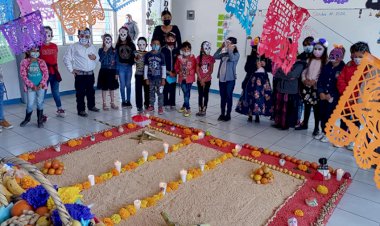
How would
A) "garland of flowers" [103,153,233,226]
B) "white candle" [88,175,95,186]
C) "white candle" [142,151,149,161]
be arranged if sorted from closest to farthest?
"garland of flowers" [103,153,233,226] → "white candle" [88,175,95,186] → "white candle" [142,151,149,161]

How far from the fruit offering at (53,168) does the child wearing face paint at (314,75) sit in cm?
350

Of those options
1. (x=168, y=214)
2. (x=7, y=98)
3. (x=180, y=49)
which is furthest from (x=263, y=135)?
(x=7, y=98)

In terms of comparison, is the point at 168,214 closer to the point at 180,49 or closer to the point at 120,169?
the point at 120,169

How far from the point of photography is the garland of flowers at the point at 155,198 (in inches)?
94.7

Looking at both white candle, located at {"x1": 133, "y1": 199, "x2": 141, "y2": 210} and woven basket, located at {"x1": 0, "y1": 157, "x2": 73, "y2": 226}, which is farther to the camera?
white candle, located at {"x1": 133, "y1": 199, "x2": 141, "y2": 210}

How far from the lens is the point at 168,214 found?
2.53 meters

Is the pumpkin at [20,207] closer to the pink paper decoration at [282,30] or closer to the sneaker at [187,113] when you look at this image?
the pink paper decoration at [282,30]

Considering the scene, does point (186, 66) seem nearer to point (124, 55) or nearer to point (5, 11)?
point (124, 55)

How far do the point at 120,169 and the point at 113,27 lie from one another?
5.15 metres

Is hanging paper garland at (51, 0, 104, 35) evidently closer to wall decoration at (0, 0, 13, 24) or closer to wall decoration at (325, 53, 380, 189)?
wall decoration at (0, 0, 13, 24)

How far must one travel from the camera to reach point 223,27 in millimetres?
7008

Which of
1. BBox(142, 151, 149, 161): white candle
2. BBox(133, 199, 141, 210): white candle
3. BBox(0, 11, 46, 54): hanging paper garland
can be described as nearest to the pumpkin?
BBox(133, 199, 141, 210): white candle

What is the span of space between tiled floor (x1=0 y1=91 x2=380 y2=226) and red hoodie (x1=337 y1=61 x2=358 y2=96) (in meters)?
0.87

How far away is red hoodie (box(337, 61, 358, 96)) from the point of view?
3.78m
